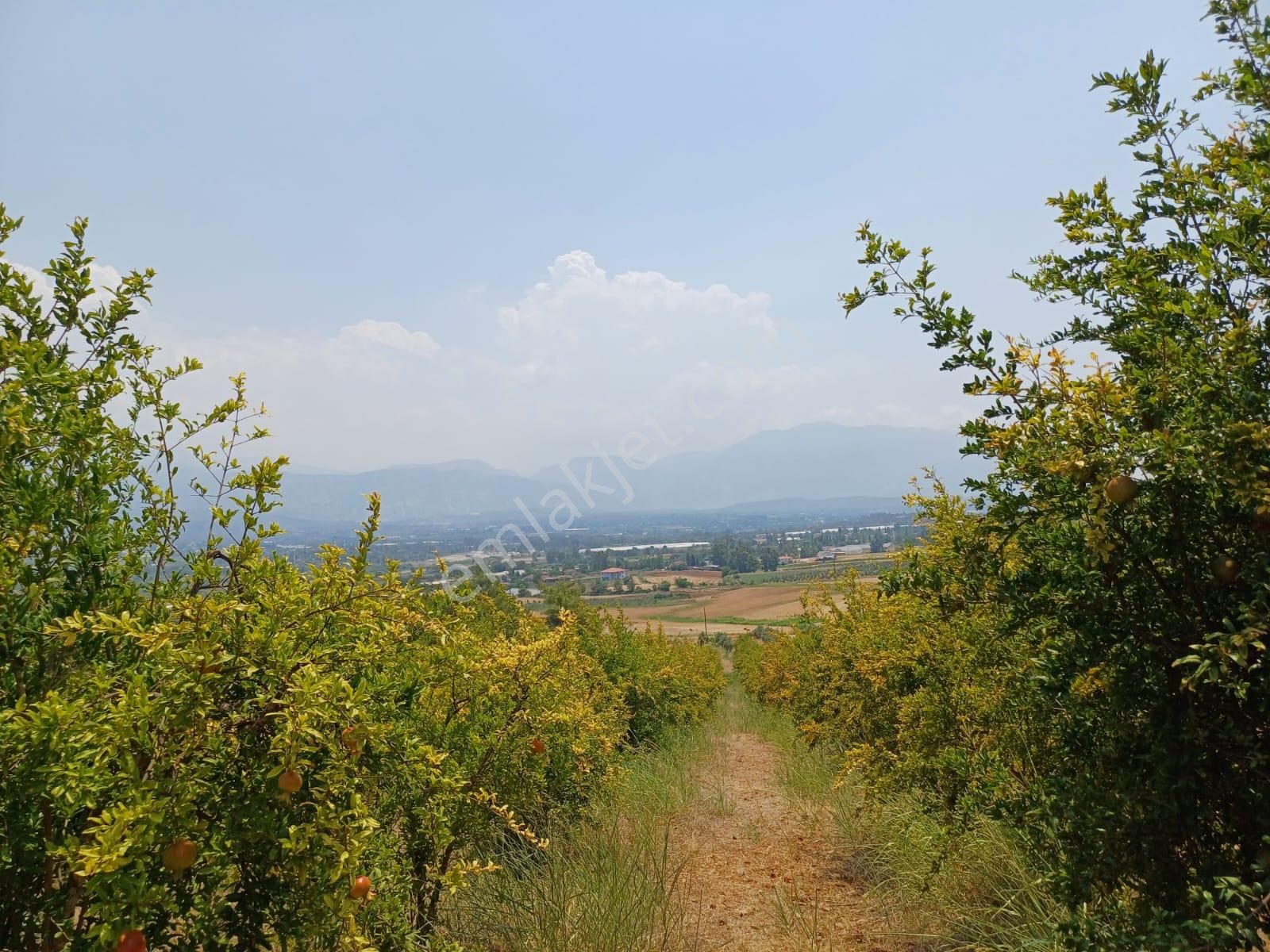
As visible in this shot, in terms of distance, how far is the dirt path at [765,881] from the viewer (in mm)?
4426

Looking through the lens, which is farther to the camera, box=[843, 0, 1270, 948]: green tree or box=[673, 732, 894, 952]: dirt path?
box=[673, 732, 894, 952]: dirt path

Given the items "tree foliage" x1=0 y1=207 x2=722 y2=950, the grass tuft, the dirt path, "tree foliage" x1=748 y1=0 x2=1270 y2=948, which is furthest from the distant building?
"tree foliage" x1=0 y1=207 x2=722 y2=950

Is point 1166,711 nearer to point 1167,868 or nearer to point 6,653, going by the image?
point 1167,868

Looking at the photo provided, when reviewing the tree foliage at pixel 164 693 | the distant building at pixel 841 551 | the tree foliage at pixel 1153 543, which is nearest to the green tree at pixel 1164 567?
the tree foliage at pixel 1153 543

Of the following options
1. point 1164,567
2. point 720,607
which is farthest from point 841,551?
point 1164,567

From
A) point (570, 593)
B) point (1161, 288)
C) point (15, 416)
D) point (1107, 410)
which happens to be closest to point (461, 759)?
point (15, 416)

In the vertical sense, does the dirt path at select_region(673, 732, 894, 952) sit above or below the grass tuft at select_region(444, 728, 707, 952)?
below

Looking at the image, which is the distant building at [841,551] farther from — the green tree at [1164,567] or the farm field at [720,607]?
the green tree at [1164,567]

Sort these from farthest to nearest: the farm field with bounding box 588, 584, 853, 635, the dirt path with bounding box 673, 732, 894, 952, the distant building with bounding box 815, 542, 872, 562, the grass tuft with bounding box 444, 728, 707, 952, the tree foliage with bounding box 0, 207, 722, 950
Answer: the distant building with bounding box 815, 542, 872, 562 → the farm field with bounding box 588, 584, 853, 635 → the dirt path with bounding box 673, 732, 894, 952 → the grass tuft with bounding box 444, 728, 707, 952 → the tree foliage with bounding box 0, 207, 722, 950

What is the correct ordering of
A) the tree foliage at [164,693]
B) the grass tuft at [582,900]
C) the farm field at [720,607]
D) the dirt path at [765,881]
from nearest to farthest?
1. the tree foliage at [164,693]
2. the grass tuft at [582,900]
3. the dirt path at [765,881]
4. the farm field at [720,607]

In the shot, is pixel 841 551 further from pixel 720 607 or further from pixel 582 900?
pixel 582 900

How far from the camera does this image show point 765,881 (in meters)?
5.63

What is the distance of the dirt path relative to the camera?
443 centimetres

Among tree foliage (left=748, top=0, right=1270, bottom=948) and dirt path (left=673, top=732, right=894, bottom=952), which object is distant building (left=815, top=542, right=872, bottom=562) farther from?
tree foliage (left=748, top=0, right=1270, bottom=948)
